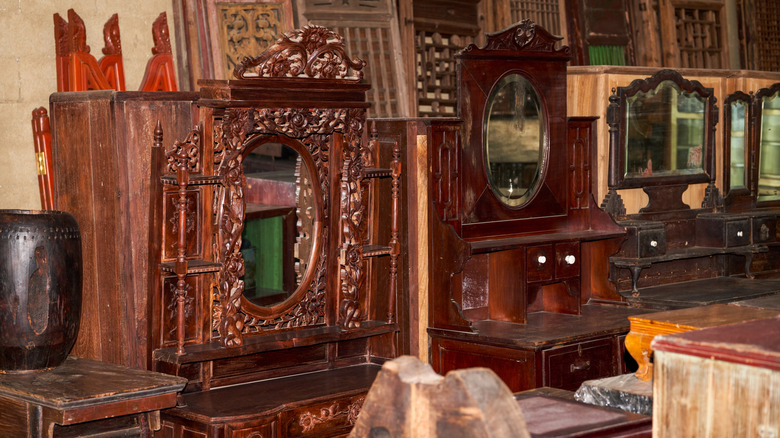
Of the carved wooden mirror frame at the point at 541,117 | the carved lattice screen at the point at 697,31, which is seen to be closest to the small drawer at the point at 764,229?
the carved wooden mirror frame at the point at 541,117

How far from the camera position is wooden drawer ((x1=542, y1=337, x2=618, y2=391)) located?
5067 mm

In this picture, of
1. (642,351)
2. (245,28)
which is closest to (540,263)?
(245,28)

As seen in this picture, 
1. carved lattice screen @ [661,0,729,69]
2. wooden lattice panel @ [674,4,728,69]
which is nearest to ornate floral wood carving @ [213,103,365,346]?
carved lattice screen @ [661,0,729,69]

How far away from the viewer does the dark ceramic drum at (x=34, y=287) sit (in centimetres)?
394

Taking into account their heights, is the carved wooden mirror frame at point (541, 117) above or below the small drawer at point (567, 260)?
above

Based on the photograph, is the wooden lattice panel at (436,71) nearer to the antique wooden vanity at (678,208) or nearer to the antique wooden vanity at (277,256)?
the antique wooden vanity at (678,208)

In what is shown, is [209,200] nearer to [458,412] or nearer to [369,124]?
[369,124]

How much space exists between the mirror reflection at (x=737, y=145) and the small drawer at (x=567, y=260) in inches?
66.6

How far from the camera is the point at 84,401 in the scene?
146 inches

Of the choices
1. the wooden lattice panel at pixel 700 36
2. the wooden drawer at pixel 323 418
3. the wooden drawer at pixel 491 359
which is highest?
the wooden lattice panel at pixel 700 36

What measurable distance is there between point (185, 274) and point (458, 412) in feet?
7.78

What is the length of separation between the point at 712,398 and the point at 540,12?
217 inches

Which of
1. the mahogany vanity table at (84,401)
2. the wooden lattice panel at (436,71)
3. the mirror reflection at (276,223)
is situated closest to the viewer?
the mahogany vanity table at (84,401)

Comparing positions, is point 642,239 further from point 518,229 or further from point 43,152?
point 43,152
